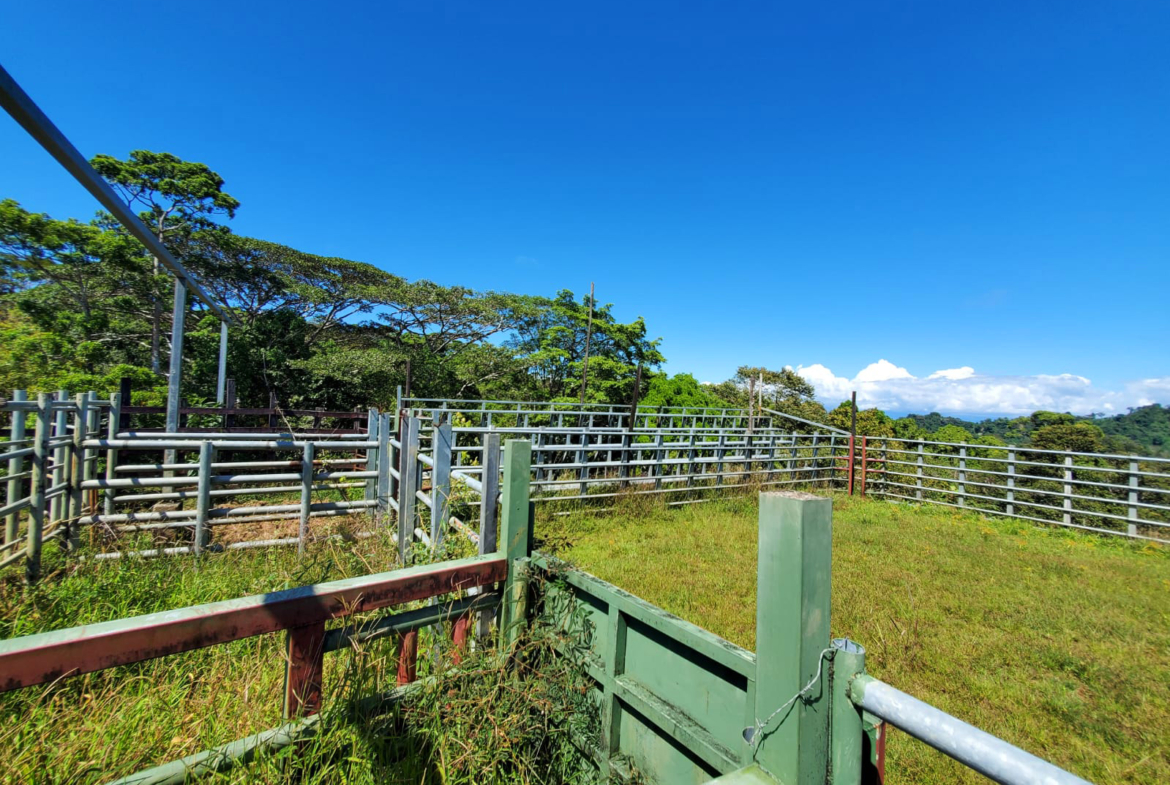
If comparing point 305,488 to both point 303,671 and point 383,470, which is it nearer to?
point 383,470

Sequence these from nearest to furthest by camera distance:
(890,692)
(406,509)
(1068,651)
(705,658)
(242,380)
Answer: (890,692) → (705,658) → (1068,651) → (406,509) → (242,380)

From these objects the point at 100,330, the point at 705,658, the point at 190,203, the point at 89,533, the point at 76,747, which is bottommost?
the point at 89,533

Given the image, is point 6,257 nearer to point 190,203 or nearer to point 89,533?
point 190,203

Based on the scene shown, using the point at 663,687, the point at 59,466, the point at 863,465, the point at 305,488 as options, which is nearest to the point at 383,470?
the point at 305,488

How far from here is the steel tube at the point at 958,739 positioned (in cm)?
67

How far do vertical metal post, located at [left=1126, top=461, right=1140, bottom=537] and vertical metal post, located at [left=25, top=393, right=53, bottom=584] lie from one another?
42.9 ft

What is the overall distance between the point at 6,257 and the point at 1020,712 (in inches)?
745

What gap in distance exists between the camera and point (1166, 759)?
233cm

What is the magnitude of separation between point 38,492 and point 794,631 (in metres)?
5.84

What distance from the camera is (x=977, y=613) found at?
3.94 m

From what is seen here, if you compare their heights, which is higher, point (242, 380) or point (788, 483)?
point (242, 380)

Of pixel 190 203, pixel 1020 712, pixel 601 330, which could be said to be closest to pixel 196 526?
pixel 1020 712

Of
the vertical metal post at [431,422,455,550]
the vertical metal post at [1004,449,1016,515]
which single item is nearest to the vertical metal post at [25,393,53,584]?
the vertical metal post at [431,422,455,550]

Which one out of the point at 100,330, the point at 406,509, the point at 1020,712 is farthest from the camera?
the point at 100,330
